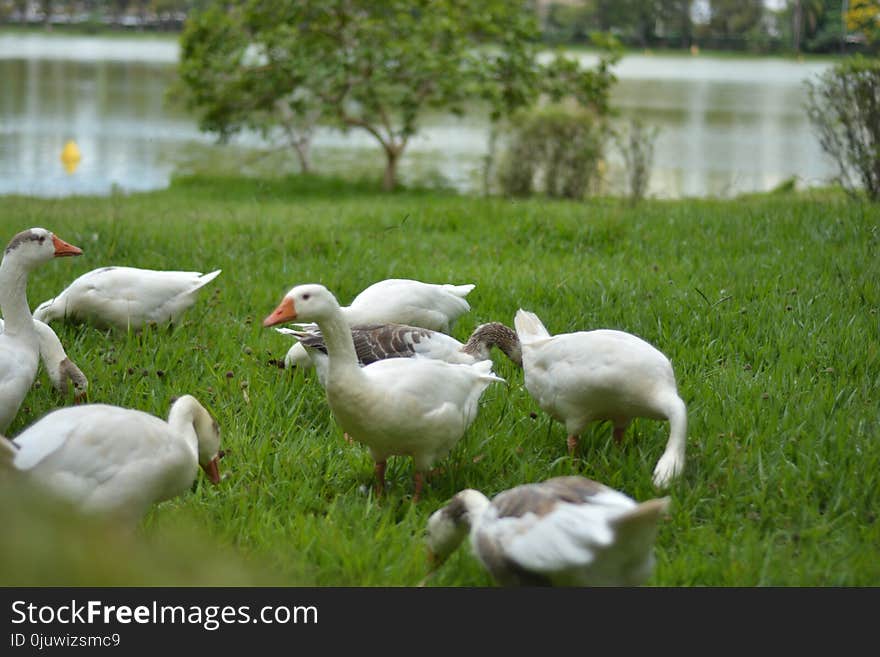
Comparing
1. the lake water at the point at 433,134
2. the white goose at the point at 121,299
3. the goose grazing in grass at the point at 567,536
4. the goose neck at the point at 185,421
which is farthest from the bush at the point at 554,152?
the goose grazing in grass at the point at 567,536

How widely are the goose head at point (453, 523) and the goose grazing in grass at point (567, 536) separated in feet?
0.20

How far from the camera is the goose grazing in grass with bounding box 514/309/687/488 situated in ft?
12.7

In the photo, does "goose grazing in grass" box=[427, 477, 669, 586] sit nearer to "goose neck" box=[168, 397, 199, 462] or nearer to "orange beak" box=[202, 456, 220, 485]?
"goose neck" box=[168, 397, 199, 462]

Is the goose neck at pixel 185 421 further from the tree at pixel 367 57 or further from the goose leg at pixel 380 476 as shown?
the tree at pixel 367 57

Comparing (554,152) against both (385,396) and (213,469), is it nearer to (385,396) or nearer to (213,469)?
(385,396)

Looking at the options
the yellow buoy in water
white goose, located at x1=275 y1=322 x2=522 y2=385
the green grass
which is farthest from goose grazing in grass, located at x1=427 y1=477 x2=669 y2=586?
the yellow buoy in water

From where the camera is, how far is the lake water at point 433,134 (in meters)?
19.4

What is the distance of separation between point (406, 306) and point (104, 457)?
257 centimetres

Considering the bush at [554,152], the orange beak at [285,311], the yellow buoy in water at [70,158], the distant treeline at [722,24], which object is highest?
the distant treeline at [722,24]

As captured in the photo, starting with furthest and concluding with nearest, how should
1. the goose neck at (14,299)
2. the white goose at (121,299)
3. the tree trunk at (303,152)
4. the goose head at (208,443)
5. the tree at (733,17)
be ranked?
the tree trunk at (303,152)
the tree at (733,17)
the white goose at (121,299)
the goose neck at (14,299)
the goose head at (208,443)

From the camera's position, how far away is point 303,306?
139 inches

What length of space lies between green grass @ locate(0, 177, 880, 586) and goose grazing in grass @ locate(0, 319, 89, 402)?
11cm
